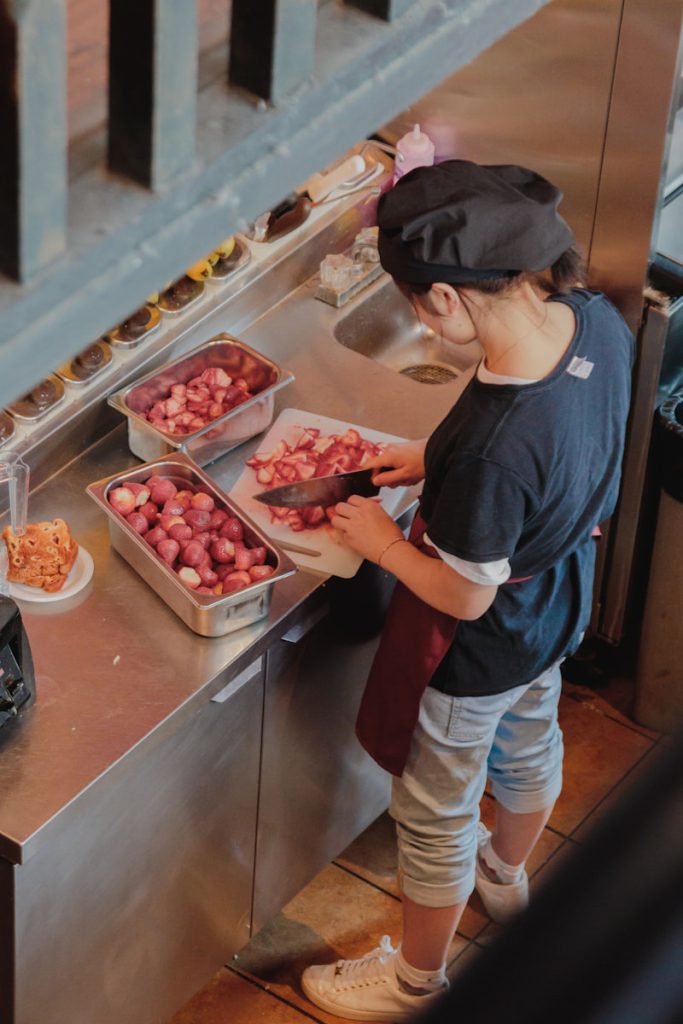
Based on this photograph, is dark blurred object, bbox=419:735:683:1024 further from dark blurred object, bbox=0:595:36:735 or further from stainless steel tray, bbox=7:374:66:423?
stainless steel tray, bbox=7:374:66:423

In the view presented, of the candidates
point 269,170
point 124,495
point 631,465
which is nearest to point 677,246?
point 631,465

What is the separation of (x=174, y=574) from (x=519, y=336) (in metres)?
0.71

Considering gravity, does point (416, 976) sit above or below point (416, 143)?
below

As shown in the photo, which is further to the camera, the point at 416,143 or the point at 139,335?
the point at 416,143

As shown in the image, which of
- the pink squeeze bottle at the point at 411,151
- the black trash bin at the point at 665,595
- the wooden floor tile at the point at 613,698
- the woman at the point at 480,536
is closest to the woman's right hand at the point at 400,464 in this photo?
the woman at the point at 480,536

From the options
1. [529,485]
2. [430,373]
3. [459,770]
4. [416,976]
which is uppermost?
[529,485]

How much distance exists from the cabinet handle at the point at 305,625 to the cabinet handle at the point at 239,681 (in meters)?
0.07

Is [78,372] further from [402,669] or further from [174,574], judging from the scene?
[402,669]

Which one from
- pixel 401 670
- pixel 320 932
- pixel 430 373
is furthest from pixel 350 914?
pixel 430 373

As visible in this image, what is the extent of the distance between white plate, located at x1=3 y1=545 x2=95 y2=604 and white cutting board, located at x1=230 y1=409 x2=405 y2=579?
13.1 inches

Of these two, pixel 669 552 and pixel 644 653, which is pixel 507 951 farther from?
pixel 644 653

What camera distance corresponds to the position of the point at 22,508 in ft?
8.07

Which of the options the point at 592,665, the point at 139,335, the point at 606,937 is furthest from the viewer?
the point at 592,665

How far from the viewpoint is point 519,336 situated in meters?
2.10
